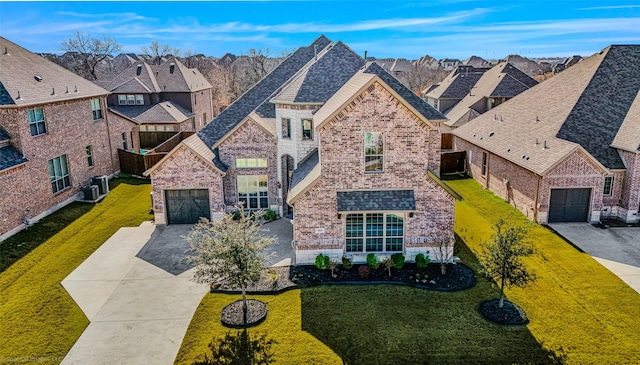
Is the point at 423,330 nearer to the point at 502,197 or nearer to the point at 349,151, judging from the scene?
the point at 349,151

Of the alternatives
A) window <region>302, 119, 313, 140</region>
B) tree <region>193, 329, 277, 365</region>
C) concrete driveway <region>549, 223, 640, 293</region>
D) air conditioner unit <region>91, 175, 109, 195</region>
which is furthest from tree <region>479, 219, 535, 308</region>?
air conditioner unit <region>91, 175, 109, 195</region>

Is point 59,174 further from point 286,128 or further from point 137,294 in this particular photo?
point 286,128

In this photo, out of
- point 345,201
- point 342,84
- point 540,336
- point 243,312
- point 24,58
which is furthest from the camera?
point 24,58

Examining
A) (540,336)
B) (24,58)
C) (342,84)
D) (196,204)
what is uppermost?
(24,58)

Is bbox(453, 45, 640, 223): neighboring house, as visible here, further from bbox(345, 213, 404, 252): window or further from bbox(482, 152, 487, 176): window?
bbox(345, 213, 404, 252): window

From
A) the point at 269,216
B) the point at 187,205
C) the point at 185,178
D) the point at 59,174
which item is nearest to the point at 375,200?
the point at 269,216

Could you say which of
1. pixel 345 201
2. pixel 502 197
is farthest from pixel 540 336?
pixel 502 197

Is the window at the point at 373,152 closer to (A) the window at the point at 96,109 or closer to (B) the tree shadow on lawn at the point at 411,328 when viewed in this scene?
(B) the tree shadow on lawn at the point at 411,328

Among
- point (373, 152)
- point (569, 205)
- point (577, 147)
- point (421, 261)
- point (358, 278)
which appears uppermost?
point (373, 152)
